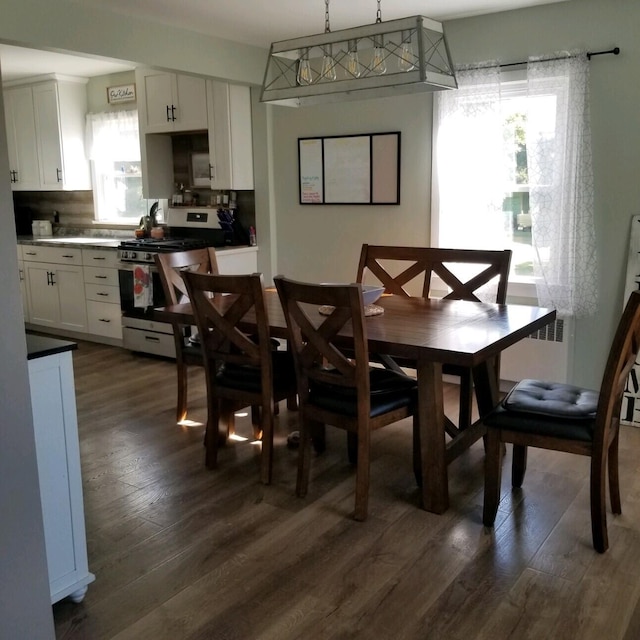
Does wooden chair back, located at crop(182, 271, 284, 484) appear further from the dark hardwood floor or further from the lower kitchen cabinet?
the lower kitchen cabinet

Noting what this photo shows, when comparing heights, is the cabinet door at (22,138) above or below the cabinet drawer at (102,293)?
above

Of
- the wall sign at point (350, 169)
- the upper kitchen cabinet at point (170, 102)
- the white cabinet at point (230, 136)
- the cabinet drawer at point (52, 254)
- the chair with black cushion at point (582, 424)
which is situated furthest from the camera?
the cabinet drawer at point (52, 254)

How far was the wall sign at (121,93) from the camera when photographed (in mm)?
5953

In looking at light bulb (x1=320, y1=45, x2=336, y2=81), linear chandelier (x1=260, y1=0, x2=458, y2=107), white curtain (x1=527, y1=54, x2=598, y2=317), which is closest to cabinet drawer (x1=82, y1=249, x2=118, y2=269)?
linear chandelier (x1=260, y1=0, x2=458, y2=107)

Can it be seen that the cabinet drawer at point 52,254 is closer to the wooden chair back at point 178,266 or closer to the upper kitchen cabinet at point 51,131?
the upper kitchen cabinet at point 51,131

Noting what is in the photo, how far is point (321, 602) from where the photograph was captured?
218 centimetres

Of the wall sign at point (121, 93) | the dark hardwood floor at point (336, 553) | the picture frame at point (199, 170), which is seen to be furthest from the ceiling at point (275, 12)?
the dark hardwood floor at point (336, 553)

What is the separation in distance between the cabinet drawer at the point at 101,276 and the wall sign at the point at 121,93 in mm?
1596

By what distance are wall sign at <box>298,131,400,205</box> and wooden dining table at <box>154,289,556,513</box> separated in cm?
160

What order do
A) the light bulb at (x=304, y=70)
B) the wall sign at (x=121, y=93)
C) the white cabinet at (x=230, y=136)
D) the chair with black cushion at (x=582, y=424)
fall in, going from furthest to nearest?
the wall sign at (x=121, y=93) < the white cabinet at (x=230, y=136) < the light bulb at (x=304, y=70) < the chair with black cushion at (x=582, y=424)

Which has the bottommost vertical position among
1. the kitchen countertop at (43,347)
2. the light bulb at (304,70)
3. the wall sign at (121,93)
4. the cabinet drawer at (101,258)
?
the cabinet drawer at (101,258)

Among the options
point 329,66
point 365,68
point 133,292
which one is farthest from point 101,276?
point 365,68

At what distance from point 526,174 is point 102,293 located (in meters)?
3.47

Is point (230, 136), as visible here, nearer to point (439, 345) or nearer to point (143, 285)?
point (143, 285)
